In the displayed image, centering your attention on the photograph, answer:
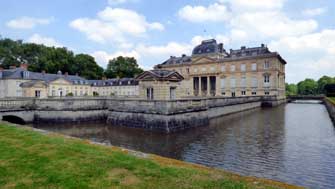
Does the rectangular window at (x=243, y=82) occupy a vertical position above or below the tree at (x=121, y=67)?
below

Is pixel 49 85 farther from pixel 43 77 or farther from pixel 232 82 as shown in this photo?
pixel 232 82

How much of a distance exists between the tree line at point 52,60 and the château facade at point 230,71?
14.5m

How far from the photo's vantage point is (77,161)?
14.5 ft

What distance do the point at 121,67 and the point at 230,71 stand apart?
1129 inches

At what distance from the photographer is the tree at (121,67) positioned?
5617 centimetres

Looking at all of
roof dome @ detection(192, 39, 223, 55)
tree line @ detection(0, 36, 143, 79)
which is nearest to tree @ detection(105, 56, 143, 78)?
tree line @ detection(0, 36, 143, 79)

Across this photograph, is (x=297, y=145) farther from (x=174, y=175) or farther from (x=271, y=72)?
(x=271, y=72)

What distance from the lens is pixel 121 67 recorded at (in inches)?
2207

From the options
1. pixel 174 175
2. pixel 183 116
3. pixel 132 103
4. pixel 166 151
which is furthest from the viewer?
pixel 132 103

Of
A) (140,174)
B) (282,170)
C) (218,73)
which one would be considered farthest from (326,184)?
(218,73)

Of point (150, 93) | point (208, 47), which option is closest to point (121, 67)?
point (208, 47)

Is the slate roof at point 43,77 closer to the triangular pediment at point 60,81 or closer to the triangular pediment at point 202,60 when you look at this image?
the triangular pediment at point 60,81

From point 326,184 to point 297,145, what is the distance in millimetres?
4230

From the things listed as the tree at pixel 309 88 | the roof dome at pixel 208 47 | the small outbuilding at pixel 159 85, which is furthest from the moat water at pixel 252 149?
the tree at pixel 309 88
